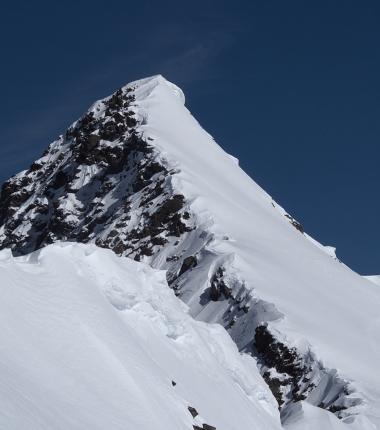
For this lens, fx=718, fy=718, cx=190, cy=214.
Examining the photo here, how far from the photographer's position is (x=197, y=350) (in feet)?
83.0

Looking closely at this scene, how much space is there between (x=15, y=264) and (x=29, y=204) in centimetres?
6953

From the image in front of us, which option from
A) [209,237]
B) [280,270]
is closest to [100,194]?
[209,237]

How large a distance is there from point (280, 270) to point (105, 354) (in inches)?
1413

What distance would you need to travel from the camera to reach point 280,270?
5338 cm

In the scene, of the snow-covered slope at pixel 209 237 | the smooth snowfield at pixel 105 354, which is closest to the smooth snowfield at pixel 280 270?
the snow-covered slope at pixel 209 237

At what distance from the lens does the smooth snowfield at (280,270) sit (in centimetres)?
4369

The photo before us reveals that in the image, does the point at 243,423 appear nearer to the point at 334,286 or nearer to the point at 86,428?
the point at 86,428

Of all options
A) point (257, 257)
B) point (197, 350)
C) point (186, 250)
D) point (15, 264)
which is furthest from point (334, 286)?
point (15, 264)

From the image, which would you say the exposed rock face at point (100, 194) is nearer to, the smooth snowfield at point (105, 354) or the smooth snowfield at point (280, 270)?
the smooth snowfield at point (280, 270)

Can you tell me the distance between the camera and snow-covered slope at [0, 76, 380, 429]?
4306 centimetres

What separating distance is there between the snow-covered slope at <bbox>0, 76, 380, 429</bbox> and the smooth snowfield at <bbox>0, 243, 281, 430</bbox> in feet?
27.5

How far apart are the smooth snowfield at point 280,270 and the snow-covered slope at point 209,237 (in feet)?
0.42

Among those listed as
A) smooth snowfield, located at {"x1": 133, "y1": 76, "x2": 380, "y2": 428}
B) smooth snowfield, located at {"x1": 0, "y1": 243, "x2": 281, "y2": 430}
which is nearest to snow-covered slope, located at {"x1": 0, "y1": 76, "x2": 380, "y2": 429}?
smooth snowfield, located at {"x1": 133, "y1": 76, "x2": 380, "y2": 428}

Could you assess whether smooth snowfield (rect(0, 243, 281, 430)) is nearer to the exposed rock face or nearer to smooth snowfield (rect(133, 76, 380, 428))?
smooth snowfield (rect(133, 76, 380, 428))
